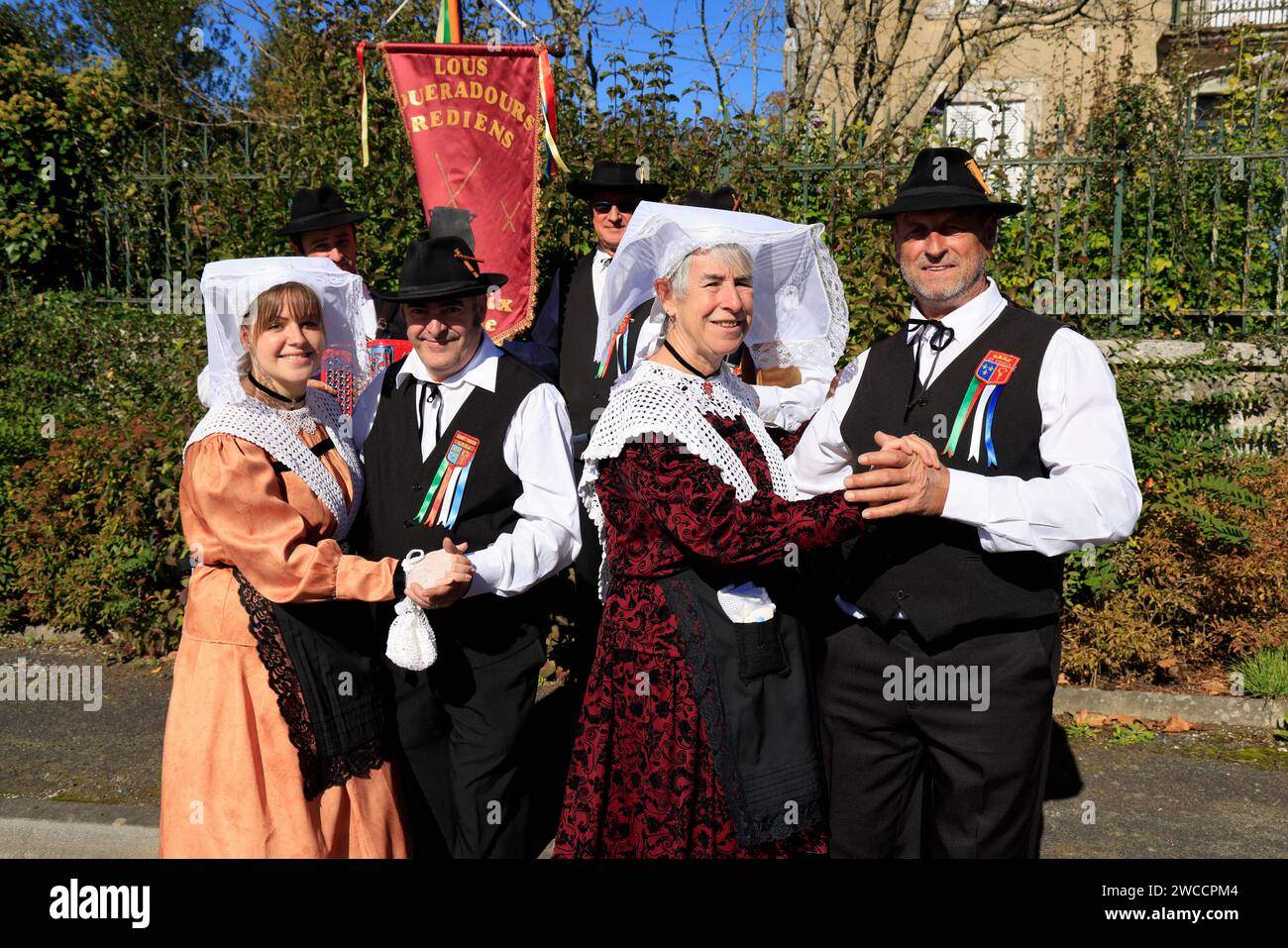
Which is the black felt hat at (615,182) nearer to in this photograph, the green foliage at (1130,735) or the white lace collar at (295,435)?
the white lace collar at (295,435)

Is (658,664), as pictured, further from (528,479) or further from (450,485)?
(450,485)

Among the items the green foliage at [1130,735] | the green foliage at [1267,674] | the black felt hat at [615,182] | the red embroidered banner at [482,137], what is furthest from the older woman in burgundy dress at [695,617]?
the green foliage at [1267,674]

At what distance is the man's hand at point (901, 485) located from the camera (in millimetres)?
2385

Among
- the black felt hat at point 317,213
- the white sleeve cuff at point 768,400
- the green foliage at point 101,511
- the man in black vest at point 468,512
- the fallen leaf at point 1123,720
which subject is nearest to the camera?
the man in black vest at point 468,512

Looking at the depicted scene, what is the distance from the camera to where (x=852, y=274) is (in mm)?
5605

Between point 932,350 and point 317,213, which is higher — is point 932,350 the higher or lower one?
the lower one

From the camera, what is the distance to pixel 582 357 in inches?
186

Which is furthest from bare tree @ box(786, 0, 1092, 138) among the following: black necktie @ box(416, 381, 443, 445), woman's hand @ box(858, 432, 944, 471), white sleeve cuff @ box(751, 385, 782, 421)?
woman's hand @ box(858, 432, 944, 471)

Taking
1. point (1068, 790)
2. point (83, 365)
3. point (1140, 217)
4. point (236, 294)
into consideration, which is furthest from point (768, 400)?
point (83, 365)

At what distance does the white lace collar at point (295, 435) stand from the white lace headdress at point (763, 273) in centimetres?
83

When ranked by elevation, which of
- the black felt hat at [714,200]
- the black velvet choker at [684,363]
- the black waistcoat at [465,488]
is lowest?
the black waistcoat at [465,488]

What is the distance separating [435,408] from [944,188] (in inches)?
60.4
